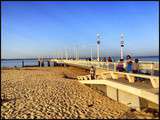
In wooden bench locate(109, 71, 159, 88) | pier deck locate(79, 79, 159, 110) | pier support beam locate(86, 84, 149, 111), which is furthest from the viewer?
pier support beam locate(86, 84, 149, 111)

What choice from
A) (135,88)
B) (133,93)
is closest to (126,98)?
(133,93)

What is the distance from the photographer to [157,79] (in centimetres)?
1013

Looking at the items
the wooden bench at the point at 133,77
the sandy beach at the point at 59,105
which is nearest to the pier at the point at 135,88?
the wooden bench at the point at 133,77

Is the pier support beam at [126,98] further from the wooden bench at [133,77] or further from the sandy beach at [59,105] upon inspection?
the wooden bench at [133,77]

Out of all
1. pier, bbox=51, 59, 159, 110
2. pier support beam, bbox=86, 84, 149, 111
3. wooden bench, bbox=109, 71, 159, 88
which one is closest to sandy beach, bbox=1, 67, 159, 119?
pier support beam, bbox=86, 84, 149, 111

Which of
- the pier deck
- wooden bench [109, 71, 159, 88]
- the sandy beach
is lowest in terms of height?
the sandy beach

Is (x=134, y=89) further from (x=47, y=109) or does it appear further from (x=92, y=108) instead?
(x=47, y=109)

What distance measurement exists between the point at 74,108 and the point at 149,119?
12.7ft

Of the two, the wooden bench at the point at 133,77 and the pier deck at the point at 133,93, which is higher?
the wooden bench at the point at 133,77

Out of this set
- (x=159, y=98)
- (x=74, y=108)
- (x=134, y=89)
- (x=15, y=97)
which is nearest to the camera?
A: (x=159, y=98)

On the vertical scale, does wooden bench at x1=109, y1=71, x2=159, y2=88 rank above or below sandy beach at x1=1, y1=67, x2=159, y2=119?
above

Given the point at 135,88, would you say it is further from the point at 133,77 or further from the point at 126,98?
the point at 126,98

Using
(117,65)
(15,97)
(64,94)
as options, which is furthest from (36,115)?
(117,65)

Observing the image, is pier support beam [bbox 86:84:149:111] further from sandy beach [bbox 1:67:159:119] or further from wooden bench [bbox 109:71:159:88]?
wooden bench [bbox 109:71:159:88]
